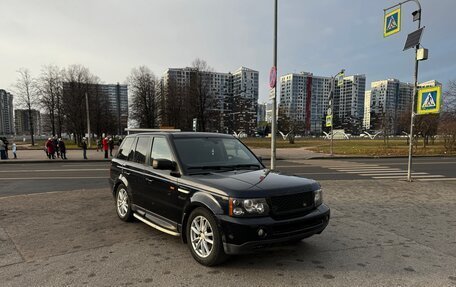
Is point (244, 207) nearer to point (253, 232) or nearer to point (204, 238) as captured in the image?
point (253, 232)

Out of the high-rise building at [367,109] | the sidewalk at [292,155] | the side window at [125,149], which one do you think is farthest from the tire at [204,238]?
the high-rise building at [367,109]

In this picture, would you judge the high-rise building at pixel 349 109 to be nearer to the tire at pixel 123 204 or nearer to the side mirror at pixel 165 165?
the tire at pixel 123 204

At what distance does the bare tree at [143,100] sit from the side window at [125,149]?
4781cm

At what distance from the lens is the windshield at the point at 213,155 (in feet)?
15.2

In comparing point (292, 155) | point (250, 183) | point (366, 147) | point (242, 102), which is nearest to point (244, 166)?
point (250, 183)

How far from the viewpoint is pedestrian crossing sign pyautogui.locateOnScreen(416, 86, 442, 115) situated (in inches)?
407

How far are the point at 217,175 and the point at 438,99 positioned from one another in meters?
9.60

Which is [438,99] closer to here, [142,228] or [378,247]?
[378,247]

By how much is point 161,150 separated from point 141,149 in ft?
2.68

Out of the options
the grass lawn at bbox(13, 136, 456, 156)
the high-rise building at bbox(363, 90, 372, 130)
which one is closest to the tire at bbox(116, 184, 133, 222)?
the grass lawn at bbox(13, 136, 456, 156)

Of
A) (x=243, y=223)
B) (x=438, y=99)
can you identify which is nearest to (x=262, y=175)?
(x=243, y=223)

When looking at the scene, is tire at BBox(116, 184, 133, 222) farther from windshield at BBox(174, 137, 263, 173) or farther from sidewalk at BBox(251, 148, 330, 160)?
sidewalk at BBox(251, 148, 330, 160)

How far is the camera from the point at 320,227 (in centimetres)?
412

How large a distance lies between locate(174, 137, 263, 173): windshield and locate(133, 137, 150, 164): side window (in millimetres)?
897
